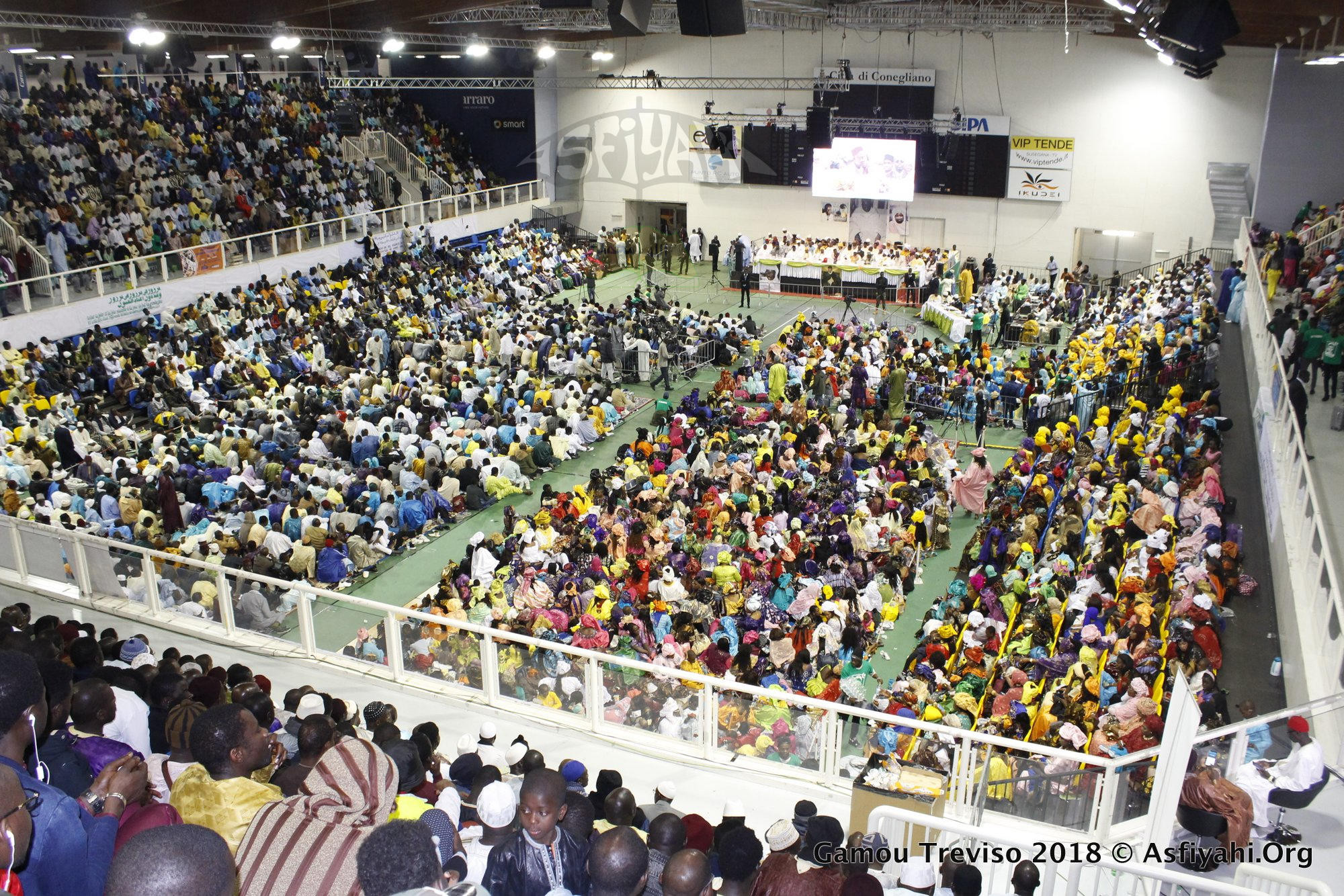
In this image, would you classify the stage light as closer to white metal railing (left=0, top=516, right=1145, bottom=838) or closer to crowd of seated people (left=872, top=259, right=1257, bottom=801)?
white metal railing (left=0, top=516, right=1145, bottom=838)

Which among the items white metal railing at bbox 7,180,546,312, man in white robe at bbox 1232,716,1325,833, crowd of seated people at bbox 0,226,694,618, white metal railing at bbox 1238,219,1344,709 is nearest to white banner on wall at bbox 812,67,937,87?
crowd of seated people at bbox 0,226,694,618

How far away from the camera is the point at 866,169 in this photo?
87.6ft

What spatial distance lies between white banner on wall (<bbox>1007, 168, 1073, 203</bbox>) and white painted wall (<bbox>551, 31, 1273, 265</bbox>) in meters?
0.22

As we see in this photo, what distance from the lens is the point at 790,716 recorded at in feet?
20.1

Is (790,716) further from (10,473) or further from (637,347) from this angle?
(637,347)

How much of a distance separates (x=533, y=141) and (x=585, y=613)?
24.1 metres

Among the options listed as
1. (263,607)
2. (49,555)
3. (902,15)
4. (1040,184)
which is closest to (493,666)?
(263,607)

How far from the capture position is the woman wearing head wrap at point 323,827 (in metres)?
2.99

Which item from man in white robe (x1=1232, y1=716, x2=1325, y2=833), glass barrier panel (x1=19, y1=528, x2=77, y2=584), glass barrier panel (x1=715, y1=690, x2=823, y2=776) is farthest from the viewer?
glass barrier panel (x1=19, y1=528, x2=77, y2=584)

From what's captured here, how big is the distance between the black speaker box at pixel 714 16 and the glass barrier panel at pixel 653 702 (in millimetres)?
7807

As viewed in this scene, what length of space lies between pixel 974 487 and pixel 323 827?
11.4 meters

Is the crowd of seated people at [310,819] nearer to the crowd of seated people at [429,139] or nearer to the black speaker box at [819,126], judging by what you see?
the black speaker box at [819,126]

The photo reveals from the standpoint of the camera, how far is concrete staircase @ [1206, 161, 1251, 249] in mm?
23859

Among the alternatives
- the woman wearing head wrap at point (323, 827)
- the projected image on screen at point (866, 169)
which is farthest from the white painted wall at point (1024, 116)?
the woman wearing head wrap at point (323, 827)
